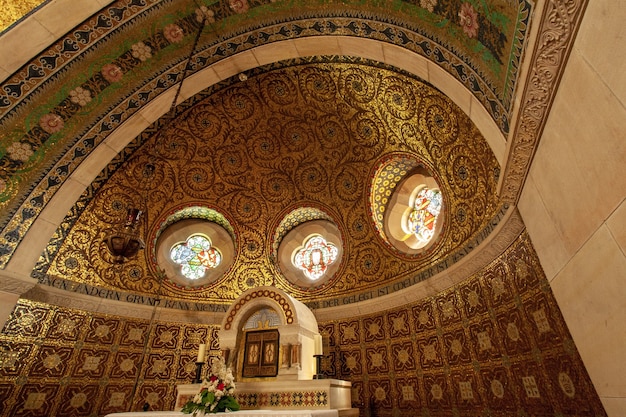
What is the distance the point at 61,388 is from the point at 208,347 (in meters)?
2.89

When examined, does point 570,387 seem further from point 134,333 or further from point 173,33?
point 173,33

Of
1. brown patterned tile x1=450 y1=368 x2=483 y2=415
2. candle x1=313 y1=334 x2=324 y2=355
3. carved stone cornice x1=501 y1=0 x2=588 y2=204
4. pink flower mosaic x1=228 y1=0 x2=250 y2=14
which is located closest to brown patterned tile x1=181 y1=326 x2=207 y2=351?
candle x1=313 y1=334 x2=324 y2=355

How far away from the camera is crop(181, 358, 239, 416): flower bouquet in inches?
186

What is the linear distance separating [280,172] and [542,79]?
285 inches

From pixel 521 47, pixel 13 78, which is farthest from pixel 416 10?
pixel 13 78

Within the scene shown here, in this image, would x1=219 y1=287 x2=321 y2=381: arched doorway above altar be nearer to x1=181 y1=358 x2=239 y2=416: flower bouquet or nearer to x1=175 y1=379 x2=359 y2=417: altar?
x1=175 y1=379 x2=359 y2=417: altar

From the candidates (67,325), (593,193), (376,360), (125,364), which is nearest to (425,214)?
(376,360)

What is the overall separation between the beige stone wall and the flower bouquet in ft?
14.3

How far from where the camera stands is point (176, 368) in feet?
25.8

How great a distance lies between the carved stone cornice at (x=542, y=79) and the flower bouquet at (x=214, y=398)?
471 centimetres

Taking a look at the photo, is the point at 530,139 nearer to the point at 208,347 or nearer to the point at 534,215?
the point at 534,215

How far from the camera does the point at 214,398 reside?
15.6 ft

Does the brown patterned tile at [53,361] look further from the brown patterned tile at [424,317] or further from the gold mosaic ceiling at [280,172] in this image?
the brown patterned tile at [424,317]

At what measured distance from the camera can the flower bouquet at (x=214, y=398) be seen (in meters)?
4.71
